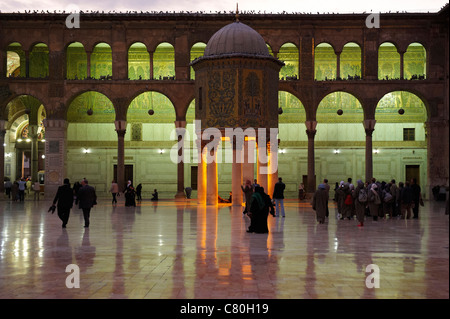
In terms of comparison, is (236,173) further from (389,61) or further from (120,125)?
(389,61)

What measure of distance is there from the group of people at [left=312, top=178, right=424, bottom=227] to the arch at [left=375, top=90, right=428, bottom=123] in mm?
17127

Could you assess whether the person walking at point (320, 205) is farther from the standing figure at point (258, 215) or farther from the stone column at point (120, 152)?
the stone column at point (120, 152)

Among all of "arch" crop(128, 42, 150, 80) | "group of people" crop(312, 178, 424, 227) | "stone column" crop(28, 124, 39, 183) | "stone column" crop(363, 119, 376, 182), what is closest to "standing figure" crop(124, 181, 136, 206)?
"group of people" crop(312, 178, 424, 227)

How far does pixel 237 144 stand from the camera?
23.1 metres

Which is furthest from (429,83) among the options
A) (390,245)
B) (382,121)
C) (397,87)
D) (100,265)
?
(100,265)

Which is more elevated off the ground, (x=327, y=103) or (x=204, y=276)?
(x=327, y=103)

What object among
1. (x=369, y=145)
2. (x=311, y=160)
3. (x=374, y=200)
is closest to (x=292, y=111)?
(x=311, y=160)

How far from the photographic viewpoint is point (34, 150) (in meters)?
35.2

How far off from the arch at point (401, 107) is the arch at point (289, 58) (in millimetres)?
5910

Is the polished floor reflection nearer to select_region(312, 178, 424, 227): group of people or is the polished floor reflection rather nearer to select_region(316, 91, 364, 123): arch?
select_region(312, 178, 424, 227): group of people

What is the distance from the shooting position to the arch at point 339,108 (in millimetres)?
35000

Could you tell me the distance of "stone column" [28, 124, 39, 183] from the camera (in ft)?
114

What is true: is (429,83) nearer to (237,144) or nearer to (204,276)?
(237,144)
